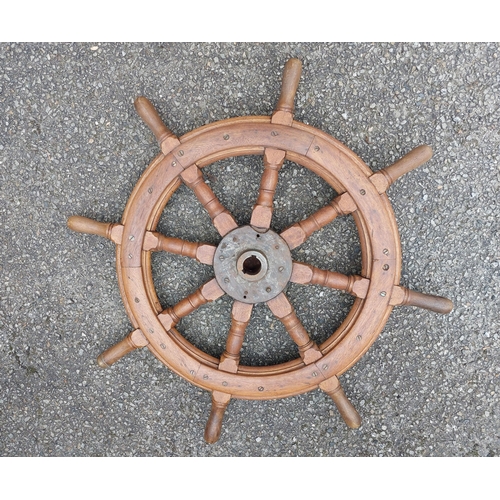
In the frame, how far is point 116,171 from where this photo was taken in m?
1.46

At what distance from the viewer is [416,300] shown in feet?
4.17

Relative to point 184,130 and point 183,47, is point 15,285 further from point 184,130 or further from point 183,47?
point 183,47

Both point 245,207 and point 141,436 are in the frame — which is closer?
point 245,207

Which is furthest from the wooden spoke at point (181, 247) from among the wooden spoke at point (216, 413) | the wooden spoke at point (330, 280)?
the wooden spoke at point (216, 413)

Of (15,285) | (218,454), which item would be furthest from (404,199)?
(15,285)

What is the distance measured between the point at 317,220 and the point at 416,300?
12.5 inches

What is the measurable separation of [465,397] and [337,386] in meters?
0.48

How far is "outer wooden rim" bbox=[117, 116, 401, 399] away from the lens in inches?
48.4

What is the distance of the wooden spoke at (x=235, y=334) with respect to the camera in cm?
127

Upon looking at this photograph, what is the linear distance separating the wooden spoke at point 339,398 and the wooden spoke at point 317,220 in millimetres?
360

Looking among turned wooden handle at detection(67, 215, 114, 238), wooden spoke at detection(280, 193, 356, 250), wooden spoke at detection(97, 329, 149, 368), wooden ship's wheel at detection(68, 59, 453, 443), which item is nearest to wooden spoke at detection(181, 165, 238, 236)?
wooden ship's wheel at detection(68, 59, 453, 443)

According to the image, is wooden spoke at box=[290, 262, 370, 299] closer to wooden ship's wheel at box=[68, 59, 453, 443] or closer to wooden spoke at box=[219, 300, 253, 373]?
wooden ship's wheel at box=[68, 59, 453, 443]

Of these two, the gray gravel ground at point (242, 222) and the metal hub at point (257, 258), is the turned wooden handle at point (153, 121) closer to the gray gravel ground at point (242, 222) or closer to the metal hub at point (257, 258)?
the gray gravel ground at point (242, 222)

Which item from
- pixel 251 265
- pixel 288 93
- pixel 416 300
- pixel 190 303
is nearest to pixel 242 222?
pixel 251 265
